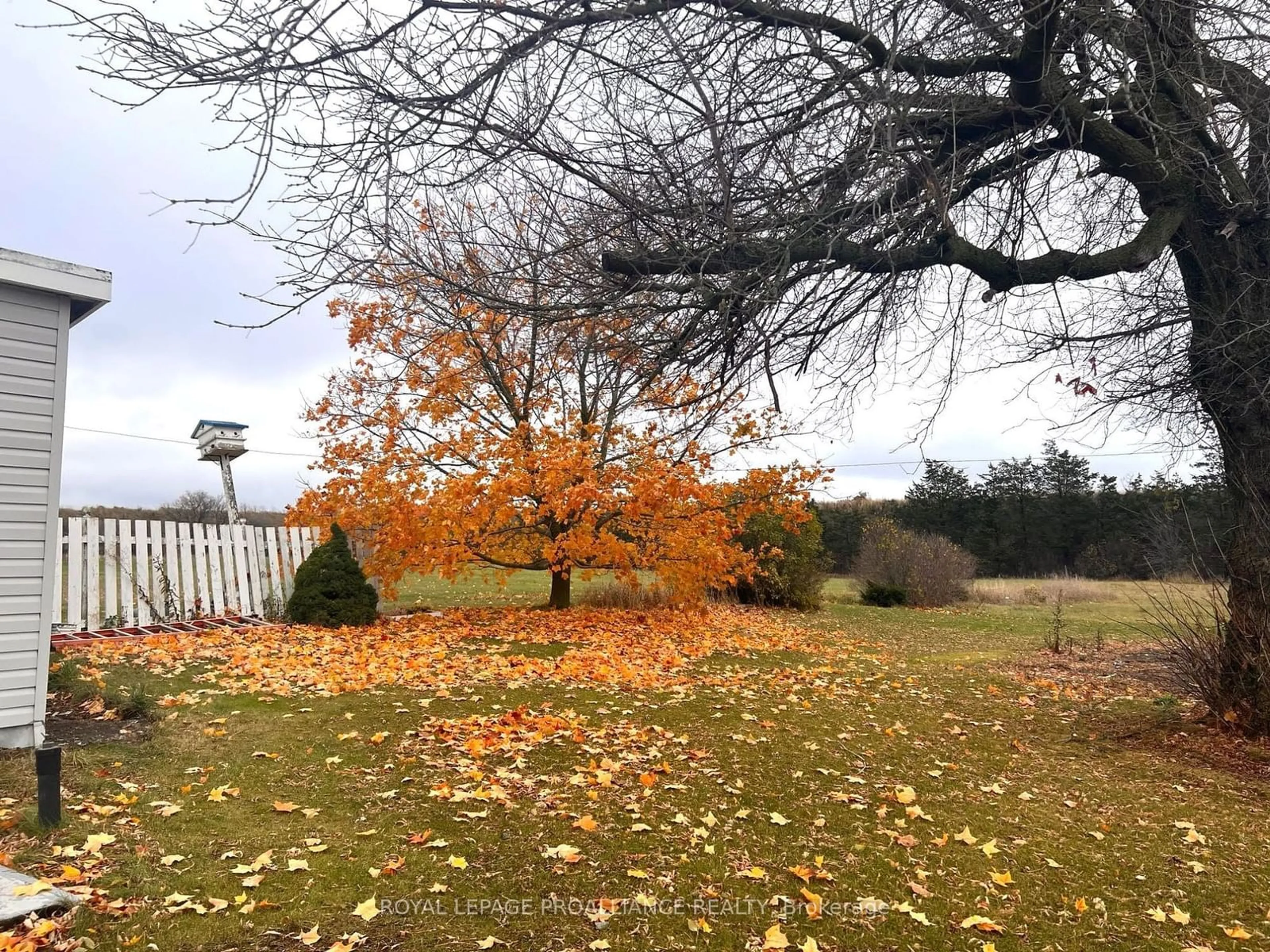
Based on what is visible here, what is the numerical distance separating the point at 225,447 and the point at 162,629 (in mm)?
4116

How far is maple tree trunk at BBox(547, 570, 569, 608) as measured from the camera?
480 inches

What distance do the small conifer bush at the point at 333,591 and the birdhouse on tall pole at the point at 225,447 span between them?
349 cm

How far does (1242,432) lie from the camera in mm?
5207

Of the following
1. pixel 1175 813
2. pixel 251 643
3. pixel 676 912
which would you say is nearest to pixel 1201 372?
pixel 1175 813

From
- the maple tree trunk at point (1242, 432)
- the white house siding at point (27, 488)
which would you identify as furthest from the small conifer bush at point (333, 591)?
the maple tree trunk at point (1242, 432)

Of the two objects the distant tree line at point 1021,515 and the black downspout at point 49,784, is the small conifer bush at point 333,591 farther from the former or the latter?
the distant tree line at point 1021,515

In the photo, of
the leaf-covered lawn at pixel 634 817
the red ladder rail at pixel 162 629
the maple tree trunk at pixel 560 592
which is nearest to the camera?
the leaf-covered lawn at pixel 634 817

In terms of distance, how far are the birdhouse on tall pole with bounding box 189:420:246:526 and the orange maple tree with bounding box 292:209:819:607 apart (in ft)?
10.3

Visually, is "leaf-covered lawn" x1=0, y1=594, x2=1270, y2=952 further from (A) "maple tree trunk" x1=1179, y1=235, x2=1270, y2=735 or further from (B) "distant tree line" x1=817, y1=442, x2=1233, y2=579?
(B) "distant tree line" x1=817, y1=442, x2=1233, y2=579

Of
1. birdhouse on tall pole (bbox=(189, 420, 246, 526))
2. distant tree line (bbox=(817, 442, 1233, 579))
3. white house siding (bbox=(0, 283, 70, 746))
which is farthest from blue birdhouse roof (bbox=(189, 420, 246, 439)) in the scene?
distant tree line (bbox=(817, 442, 1233, 579))

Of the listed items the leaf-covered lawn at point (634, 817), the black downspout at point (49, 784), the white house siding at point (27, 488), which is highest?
the white house siding at point (27, 488)

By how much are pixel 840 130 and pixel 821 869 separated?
4.04 m

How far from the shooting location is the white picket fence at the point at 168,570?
31.9 ft

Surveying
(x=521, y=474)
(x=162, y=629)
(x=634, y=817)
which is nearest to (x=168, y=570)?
(x=162, y=629)
